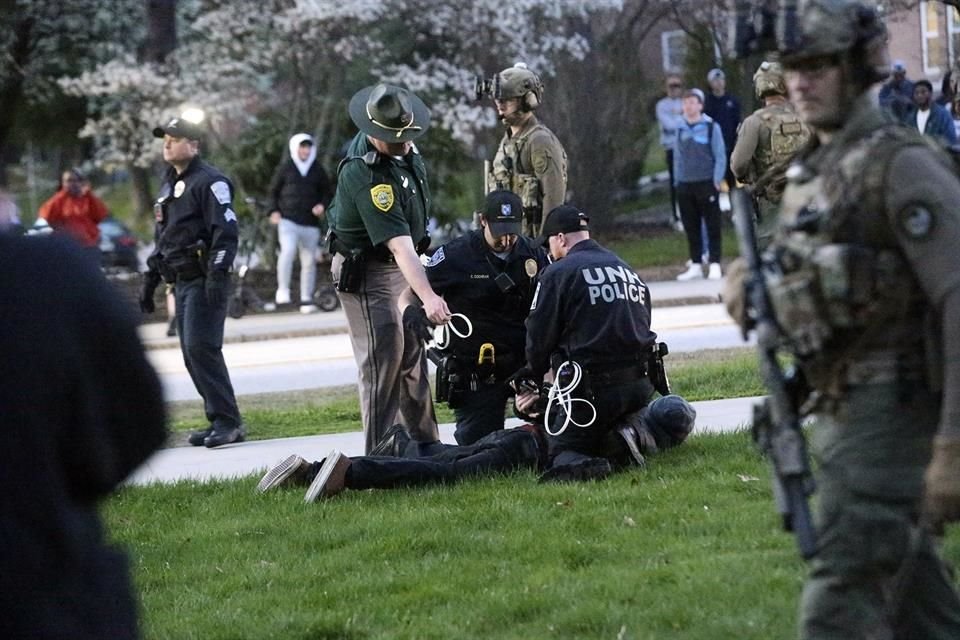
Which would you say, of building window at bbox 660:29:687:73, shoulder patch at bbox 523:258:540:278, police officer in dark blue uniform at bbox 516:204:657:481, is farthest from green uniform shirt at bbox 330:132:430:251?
building window at bbox 660:29:687:73

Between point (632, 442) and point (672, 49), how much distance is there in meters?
30.4

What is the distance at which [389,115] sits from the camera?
27.7 ft

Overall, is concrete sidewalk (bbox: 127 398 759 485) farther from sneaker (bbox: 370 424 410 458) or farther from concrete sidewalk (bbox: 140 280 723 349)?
concrete sidewalk (bbox: 140 280 723 349)

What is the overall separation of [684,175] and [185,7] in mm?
10424

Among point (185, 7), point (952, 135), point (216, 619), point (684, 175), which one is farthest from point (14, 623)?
point (185, 7)

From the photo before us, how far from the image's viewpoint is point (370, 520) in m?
7.39

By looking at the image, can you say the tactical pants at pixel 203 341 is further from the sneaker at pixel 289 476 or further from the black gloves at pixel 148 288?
the sneaker at pixel 289 476

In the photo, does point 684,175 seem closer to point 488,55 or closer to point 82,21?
point 488,55

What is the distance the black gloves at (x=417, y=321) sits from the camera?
8.45 meters

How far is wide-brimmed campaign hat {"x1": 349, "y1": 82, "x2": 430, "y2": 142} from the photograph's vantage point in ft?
27.7

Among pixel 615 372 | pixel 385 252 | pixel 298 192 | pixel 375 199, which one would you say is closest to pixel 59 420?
pixel 615 372

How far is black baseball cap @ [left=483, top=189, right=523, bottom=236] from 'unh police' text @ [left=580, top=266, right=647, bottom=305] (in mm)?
882

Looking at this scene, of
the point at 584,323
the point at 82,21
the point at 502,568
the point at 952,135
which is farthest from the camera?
the point at 82,21

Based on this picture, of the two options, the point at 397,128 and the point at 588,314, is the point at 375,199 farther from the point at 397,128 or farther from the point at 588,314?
the point at 588,314
